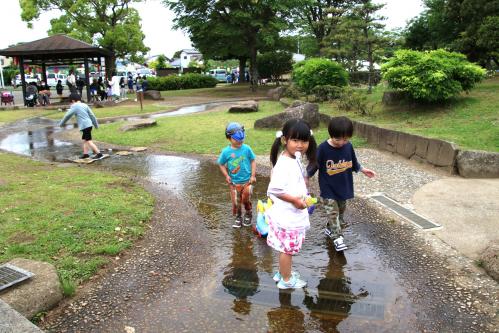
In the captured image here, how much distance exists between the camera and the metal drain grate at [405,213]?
4.79m

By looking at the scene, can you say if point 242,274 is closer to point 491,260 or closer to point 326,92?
point 491,260

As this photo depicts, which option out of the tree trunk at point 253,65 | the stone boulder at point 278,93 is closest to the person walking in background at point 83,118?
the stone boulder at point 278,93

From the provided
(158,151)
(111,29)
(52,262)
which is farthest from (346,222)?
(111,29)

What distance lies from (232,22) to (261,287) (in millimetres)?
24154

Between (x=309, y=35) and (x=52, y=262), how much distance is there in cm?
3354

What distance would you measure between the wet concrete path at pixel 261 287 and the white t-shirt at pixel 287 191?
62 centimetres

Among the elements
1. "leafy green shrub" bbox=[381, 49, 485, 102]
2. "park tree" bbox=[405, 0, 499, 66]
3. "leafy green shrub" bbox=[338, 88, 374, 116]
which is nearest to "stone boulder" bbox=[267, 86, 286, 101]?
"park tree" bbox=[405, 0, 499, 66]

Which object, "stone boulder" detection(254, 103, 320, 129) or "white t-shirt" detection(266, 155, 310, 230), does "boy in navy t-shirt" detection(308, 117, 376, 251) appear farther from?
"stone boulder" detection(254, 103, 320, 129)

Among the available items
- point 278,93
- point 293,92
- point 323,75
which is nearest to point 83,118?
point 323,75

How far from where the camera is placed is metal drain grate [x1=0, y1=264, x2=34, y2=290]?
130 inches

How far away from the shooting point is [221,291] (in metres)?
3.50

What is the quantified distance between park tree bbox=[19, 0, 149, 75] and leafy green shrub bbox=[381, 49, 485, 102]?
2533cm

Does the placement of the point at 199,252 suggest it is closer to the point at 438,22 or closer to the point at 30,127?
the point at 30,127

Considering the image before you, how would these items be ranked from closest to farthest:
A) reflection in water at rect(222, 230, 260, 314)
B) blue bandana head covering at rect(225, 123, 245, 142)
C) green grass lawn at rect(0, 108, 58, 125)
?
reflection in water at rect(222, 230, 260, 314) < blue bandana head covering at rect(225, 123, 245, 142) < green grass lawn at rect(0, 108, 58, 125)
